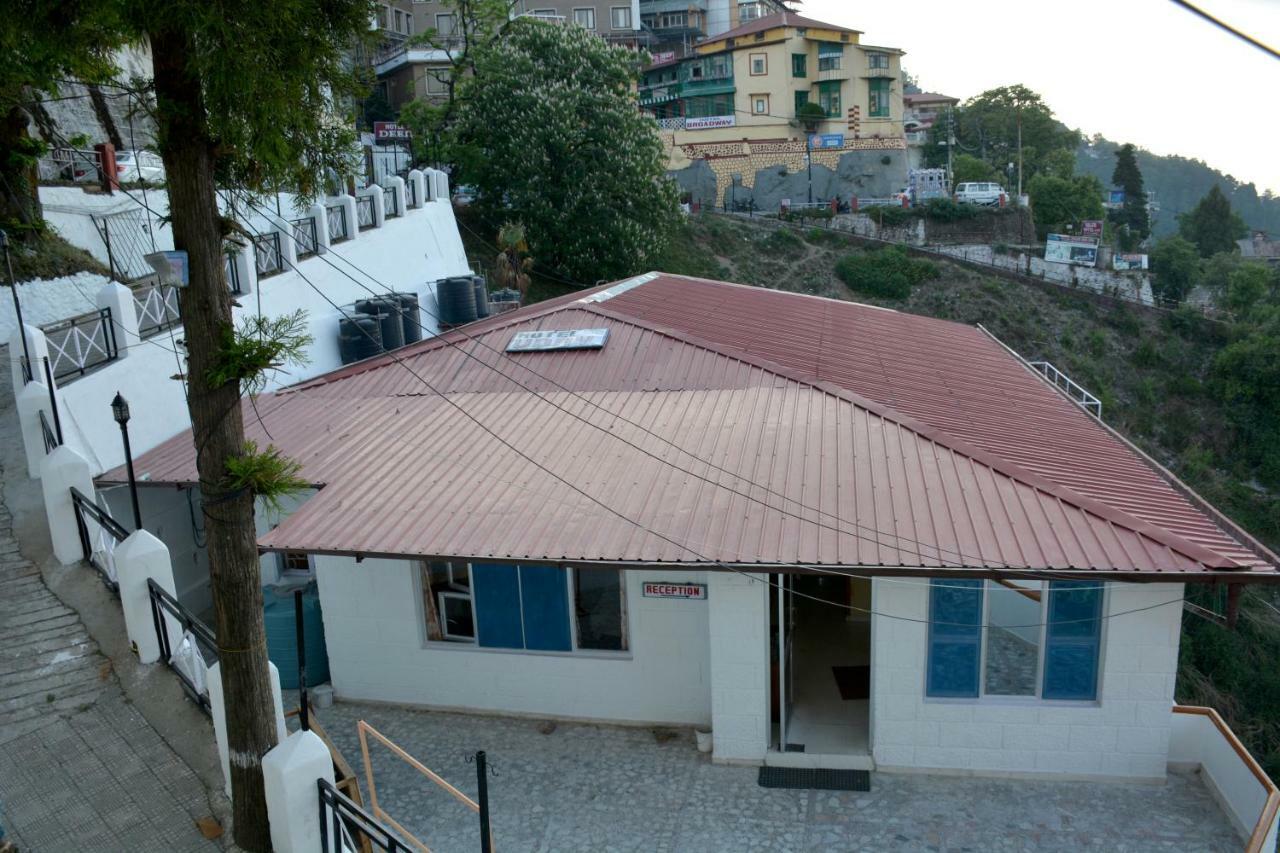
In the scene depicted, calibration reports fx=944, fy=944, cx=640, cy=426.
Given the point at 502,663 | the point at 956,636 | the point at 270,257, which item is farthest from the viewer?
the point at 270,257

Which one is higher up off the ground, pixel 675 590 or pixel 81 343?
pixel 81 343

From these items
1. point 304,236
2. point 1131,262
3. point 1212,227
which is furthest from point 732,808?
point 1212,227

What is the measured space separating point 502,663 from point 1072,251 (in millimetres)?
50446

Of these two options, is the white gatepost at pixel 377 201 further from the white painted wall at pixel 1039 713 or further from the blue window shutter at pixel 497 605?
the white painted wall at pixel 1039 713

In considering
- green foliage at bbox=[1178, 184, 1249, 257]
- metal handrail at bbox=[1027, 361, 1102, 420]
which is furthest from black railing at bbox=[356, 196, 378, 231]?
green foliage at bbox=[1178, 184, 1249, 257]

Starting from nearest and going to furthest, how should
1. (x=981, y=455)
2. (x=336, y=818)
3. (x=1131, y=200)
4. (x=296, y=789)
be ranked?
1. (x=296, y=789)
2. (x=336, y=818)
3. (x=981, y=455)
4. (x=1131, y=200)

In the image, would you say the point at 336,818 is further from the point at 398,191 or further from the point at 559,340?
the point at 398,191

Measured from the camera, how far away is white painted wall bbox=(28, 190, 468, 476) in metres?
12.5

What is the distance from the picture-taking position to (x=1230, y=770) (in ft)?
29.3

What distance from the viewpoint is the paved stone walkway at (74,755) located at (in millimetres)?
7332

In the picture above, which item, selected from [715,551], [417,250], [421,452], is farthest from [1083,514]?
[417,250]

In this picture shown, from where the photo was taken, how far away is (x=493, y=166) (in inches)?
1363

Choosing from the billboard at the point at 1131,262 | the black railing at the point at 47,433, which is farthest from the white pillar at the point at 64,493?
the billboard at the point at 1131,262

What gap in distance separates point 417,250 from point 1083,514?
769 inches
